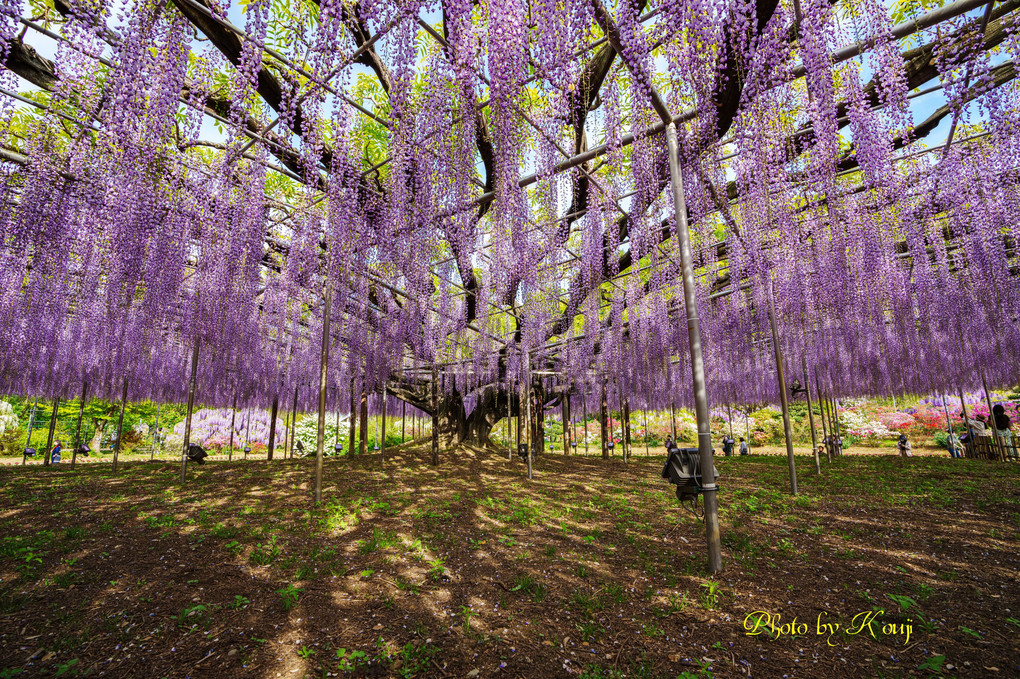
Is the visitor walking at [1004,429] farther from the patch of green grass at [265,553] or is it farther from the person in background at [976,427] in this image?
the patch of green grass at [265,553]

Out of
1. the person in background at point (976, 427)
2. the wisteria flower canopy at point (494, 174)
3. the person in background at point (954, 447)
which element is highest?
the wisteria flower canopy at point (494, 174)

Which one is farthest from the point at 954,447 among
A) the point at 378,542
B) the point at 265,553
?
the point at 265,553

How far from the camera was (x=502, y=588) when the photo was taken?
3363 millimetres

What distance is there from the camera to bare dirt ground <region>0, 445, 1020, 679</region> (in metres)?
2.36

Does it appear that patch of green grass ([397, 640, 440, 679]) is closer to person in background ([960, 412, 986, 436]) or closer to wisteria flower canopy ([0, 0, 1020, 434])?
wisteria flower canopy ([0, 0, 1020, 434])

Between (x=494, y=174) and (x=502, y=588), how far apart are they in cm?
497

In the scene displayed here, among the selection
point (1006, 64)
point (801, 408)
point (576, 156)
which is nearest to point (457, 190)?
point (576, 156)

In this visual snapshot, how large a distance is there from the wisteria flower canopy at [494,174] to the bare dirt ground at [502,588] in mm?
3529

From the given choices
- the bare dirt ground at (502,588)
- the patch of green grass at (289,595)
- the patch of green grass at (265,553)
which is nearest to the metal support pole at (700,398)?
the bare dirt ground at (502,588)

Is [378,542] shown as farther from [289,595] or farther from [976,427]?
[976,427]

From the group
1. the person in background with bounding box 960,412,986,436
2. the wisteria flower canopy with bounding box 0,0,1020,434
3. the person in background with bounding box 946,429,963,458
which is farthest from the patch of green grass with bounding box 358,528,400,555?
the person in background with bounding box 946,429,963,458

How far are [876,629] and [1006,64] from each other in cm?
582

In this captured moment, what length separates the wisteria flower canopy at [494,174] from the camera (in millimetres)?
3811

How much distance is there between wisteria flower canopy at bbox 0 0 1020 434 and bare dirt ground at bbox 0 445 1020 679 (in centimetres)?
353
